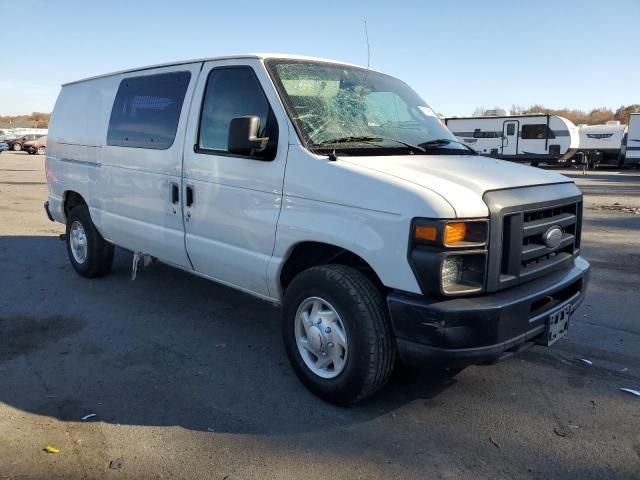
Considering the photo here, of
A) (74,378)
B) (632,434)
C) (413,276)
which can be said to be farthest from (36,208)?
(632,434)

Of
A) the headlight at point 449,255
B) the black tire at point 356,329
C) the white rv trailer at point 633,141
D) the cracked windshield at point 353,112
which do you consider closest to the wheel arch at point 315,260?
the black tire at point 356,329

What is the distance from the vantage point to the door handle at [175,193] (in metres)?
4.41

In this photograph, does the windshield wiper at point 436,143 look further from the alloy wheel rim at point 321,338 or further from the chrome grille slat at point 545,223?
the alloy wheel rim at point 321,338

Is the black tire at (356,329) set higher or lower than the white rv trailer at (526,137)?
lower

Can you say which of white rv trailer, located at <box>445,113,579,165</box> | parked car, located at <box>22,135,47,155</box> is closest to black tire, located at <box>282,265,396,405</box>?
white rv trailer, located at <box>445,113,579,165</box>

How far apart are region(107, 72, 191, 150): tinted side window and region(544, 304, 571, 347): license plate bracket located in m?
3.17

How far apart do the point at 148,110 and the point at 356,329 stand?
299 centimetres

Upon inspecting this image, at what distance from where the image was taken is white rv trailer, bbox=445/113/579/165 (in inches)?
1203

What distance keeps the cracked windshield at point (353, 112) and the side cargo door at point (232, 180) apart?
6.7 inches

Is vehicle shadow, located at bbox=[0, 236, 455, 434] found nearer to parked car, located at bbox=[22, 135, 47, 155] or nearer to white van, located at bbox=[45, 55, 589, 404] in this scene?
white van, located at bbox=[45, 55, 589, 404]

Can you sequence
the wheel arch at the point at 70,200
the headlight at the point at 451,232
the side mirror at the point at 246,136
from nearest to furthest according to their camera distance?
the headlight at the point at 451,232 < the side mirror at the point at 246,136 < the wheel arch at the point at 70,200

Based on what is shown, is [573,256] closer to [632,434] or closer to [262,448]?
[632,434]

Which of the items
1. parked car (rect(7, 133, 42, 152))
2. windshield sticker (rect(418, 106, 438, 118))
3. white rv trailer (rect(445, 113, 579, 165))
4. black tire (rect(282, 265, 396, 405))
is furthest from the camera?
parked car (rect(7, 133, 42, 152))

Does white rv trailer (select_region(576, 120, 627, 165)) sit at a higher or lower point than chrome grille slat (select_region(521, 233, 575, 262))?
higher
